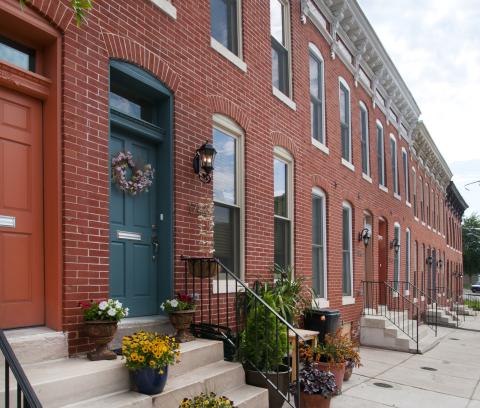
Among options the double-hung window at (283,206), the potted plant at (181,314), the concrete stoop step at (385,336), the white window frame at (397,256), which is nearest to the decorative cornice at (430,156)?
the white window frame at (397,256)

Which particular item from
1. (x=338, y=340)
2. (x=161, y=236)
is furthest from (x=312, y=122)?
(x=161, y=236)

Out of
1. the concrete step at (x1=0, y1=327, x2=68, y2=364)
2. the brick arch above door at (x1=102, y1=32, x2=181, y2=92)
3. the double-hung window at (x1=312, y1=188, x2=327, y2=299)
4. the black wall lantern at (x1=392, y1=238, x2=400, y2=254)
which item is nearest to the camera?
the concrete step at (x1=0, y1=327, x2=68, y2=364)

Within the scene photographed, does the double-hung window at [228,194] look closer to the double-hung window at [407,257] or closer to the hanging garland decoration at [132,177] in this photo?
the hanging garland decoration at [132,177]

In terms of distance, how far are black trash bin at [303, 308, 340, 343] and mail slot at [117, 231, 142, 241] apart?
3.74 m

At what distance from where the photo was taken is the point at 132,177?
528 centimetres

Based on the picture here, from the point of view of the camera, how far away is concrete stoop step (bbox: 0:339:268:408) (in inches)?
139

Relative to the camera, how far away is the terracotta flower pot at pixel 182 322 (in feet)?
16.6

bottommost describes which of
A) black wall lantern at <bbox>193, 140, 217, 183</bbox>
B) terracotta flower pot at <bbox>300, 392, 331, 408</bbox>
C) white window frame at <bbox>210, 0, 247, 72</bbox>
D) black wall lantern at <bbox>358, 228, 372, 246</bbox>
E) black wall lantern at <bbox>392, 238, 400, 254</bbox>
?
terracotta flower pot at <bbox>300, 392, 331, 408</bbox>

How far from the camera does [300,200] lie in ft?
28.4

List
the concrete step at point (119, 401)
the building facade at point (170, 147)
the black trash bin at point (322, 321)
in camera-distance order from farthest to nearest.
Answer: the black trash bin at point (322, 321)
the building facade at point (170, 147)
the concrete step at point (119, 401)

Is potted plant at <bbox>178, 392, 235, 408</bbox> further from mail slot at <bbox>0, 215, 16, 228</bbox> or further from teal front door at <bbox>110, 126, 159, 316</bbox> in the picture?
mail slot at <bbox>0, 215, 16, 228</bbox>

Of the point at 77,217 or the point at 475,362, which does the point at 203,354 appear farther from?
the point at 475,362

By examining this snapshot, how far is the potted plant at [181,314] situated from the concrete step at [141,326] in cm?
17

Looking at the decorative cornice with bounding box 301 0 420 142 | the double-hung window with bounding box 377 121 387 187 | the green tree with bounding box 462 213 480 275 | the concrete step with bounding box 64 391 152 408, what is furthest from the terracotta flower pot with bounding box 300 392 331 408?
the green tree with bounding box 462 213 480 275
